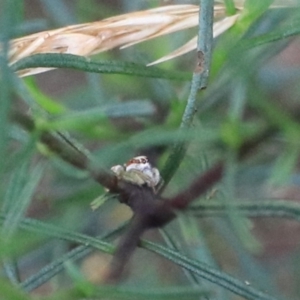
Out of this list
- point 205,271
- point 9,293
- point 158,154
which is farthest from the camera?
point 158,154

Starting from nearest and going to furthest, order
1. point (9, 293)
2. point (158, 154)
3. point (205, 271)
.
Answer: point (9, 293)
point (205, 271)
point (158, 154)

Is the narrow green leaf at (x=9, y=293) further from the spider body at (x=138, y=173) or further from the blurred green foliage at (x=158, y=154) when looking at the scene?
the spider body at (x=138, y=173)

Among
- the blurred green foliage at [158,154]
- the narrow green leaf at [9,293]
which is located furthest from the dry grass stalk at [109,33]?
the narrow green leaf at [9,293]

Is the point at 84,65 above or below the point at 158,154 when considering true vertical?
below

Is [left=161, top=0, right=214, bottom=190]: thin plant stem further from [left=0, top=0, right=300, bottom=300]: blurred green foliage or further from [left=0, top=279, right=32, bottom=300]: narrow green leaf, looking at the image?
[left=0, top=279, right=32, bottom=300]: narrow green leaf

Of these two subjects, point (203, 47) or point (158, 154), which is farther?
point (158, 154)

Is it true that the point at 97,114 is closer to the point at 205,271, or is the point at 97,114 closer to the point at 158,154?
the point at 205,271

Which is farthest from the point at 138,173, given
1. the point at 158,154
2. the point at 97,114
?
the point at 158,154

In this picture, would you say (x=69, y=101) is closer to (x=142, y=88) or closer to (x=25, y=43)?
(x=142, y=88)
